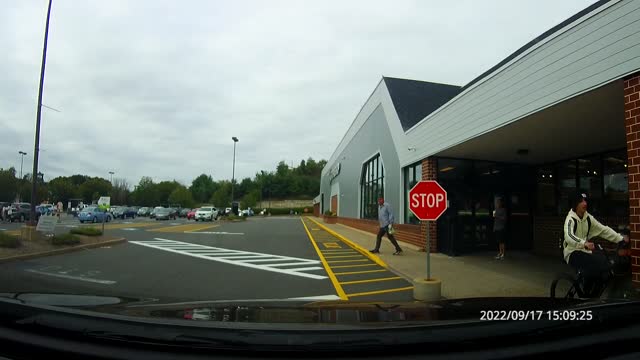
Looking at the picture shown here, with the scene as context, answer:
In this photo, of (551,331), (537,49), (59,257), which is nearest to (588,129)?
(537,49)

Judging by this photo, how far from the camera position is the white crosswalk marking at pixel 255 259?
423 inches

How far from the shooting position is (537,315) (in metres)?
1.82

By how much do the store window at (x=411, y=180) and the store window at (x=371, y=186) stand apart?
4036 mm

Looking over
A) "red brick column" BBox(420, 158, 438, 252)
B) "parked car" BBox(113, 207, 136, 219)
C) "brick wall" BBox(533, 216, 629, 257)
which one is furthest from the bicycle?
"parked car" BBox(113, 207, 136, 219)

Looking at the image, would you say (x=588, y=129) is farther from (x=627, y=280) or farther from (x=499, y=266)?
(x=627, y=280)

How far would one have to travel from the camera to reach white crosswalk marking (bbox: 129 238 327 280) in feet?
35.2

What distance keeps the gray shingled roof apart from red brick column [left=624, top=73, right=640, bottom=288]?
1164 centimetres

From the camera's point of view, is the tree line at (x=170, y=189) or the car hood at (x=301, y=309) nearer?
the car hood at (x=301, y=309)

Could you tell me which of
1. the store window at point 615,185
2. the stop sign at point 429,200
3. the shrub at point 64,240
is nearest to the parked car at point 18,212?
the shrub at point 64,240

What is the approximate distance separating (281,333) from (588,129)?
9.70m

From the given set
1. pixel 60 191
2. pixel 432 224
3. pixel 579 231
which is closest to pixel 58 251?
pixel 432 224

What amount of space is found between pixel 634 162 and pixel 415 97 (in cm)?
1492

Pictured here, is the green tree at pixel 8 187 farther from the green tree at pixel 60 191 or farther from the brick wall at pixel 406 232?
the brick wall at pixel 406 232

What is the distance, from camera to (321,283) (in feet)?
29.4
